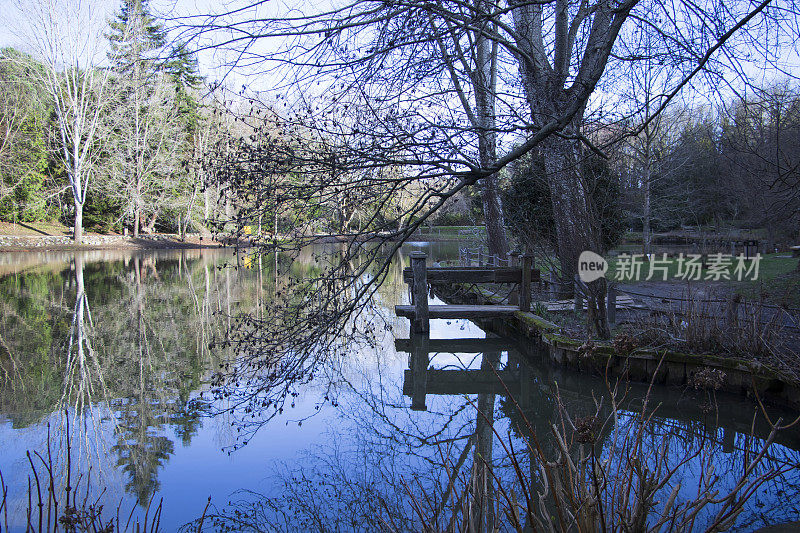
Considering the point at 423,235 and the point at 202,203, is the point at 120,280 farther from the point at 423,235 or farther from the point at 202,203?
the point at 423,235

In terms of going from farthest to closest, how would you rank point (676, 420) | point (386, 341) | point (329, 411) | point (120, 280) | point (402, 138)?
point (120, 280) < point (386, 341) < point (329, 411) < point (676, 420) < point (402, 138)

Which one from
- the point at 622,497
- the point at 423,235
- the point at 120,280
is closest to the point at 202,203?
the point at 423,235

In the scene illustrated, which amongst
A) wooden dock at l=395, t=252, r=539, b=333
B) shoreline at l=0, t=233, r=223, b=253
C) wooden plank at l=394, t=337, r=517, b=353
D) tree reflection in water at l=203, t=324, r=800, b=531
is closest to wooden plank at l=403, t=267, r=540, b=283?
wooden dock at l=395, t=252, r=539, b=333

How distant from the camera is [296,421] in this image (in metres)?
6.19

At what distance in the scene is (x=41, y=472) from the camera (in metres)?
4.61

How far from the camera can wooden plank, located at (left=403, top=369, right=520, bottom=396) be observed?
741 cm

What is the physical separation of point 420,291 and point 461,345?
3.83ft

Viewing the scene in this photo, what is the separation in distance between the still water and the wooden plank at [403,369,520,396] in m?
0.04

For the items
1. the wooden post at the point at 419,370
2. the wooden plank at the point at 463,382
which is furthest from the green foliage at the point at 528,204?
the wooden plank at the point at 463,382

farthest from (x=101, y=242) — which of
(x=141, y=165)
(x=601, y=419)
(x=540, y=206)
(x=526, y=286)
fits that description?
(x=601, y=419)

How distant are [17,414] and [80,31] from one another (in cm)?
2708

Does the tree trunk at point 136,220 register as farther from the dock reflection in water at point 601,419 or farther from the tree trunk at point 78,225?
the dock reflection in water at point 601,419

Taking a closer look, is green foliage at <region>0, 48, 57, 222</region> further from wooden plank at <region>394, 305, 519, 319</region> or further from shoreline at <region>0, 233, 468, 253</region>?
wooden plank at <region>394, 305, 519, 319</region>

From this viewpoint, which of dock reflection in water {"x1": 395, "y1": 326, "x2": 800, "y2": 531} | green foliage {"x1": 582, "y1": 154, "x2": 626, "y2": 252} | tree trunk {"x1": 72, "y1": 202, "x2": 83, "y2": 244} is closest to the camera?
dock reflection in water {"x1": 395, "y1": 326, "x2": 800, "y2": 531}
